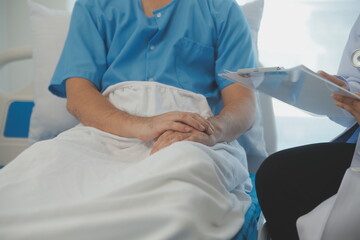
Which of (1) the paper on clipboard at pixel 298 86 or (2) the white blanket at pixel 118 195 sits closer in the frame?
(2) the white blanket at pixel 118 195

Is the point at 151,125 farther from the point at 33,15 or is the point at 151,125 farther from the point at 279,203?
the point at 33,15

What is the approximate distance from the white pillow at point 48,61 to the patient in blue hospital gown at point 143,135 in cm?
14

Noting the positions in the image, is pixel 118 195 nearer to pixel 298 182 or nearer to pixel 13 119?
pixel 298 182

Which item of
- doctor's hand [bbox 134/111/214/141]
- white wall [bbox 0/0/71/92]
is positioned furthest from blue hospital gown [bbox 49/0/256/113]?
white wall [bbox 0/0/71/92]

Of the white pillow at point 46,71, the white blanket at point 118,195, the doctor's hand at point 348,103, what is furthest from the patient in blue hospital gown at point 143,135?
the doctor's hand at point 348,103

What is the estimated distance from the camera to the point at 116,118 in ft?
3.44

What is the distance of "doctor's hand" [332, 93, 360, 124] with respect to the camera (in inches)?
30.8

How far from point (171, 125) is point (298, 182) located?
33cm

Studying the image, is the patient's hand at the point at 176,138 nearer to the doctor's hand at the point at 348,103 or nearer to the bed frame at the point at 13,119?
the doctor's hand at the point at 348,103

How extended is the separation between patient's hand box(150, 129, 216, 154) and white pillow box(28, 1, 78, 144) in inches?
24.4

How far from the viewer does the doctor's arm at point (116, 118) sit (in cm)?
94

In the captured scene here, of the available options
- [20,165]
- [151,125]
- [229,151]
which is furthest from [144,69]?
[20,165]

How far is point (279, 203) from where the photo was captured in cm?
88

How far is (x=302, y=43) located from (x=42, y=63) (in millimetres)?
1235
